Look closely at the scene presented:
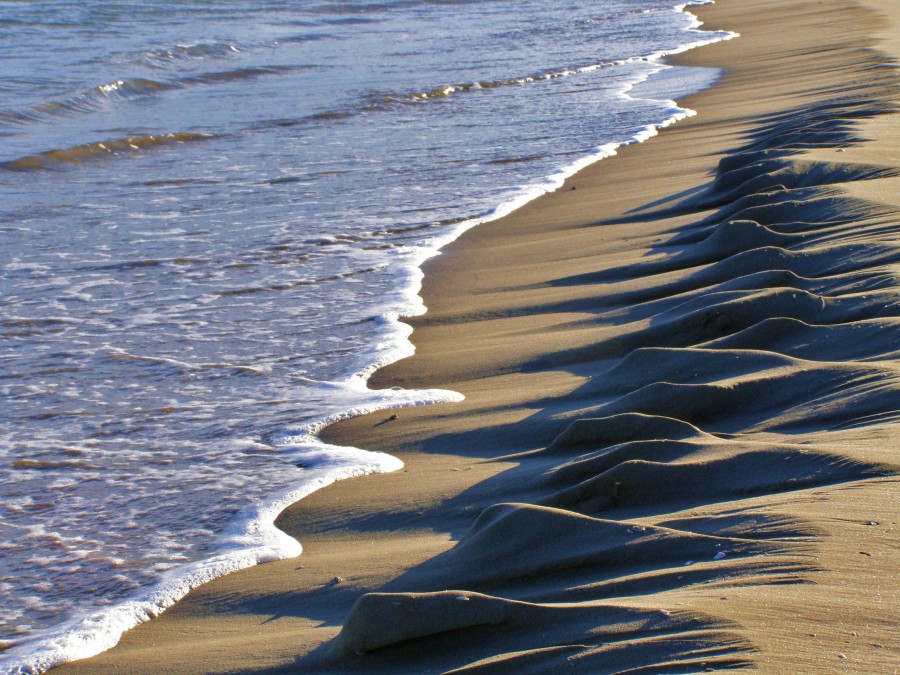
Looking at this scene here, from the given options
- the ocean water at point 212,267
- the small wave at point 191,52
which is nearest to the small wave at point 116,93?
the ocean water at point 212,267

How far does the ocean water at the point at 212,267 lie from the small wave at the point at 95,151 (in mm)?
40

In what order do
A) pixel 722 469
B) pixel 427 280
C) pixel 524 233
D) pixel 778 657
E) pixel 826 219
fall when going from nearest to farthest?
pixel 778 657 → pixel 722 469 → pixel 826 219 → pixel 427 280 → pixel 524 233

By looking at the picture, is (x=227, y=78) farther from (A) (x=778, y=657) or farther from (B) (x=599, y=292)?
(A) (x=778, y=657)

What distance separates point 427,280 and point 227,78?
11417 millimetres

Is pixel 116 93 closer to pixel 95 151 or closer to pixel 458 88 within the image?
pixel 95 151

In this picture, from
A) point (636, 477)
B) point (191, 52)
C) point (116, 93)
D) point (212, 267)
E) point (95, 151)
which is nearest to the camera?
point (636, 477)

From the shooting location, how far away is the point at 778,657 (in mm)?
1627

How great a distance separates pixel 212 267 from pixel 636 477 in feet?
13.4

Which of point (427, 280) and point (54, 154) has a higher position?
point (54, 154)

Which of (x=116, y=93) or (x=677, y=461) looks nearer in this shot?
(x=677, y=461)

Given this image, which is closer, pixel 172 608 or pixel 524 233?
pixel 172 608

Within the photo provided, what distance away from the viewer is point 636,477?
250cm

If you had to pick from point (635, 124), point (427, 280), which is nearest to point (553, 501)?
point (427, 280)

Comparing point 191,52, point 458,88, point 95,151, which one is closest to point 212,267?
point 95,151
